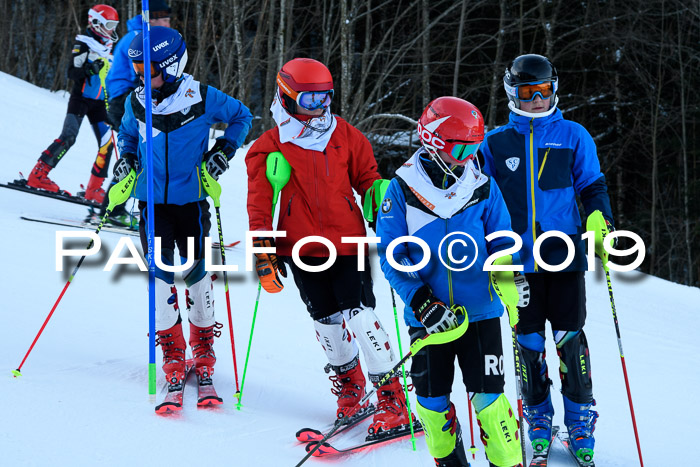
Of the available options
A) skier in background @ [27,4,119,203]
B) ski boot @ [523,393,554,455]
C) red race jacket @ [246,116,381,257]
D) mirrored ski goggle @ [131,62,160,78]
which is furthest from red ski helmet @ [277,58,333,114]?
skier in background @ [27,4,119,203]

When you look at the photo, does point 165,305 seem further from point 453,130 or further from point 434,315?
point 453,130

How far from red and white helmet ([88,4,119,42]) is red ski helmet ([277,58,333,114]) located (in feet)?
15.7

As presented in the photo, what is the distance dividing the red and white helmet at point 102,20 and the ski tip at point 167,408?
5.29 meters

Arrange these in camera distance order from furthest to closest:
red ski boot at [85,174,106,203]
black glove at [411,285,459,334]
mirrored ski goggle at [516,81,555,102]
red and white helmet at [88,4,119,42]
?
red ski boot at [85,174,106,203]
red and white helmet at [88,4,119,42]
mirrored ski goggle at [516,81,555,102]
black glove at [411,285,459,334]

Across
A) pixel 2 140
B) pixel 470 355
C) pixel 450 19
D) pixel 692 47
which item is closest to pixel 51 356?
pixel 470 355

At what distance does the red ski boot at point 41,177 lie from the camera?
28.5 feet

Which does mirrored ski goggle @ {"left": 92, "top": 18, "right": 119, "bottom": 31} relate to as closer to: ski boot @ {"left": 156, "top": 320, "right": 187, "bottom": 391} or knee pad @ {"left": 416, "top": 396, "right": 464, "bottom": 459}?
ski boot @ {"left": 156, "top": 320, "right": 187, "bottom": 391}

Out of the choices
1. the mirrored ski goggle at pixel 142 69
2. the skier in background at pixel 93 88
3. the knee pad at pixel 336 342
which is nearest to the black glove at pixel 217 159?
the mirrored ski goggle at pixel 142 69

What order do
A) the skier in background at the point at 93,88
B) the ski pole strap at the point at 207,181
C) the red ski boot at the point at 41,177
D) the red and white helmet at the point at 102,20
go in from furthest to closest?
the red ski boot at the point at 41,177 → the skier in background at the point at 93,88 → the red and white helmet at the point at 102,20 → the ski pole strap at the point at 207,181

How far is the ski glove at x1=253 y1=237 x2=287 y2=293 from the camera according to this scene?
12.5 feet

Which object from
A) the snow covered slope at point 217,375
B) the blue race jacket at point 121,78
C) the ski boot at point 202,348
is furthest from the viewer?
the blue race jacket at point 121,78

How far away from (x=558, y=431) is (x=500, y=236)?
62.7 inches

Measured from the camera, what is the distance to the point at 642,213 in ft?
66.6

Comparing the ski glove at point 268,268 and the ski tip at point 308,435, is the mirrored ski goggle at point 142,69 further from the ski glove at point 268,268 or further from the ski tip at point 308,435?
the ski tip at point 308,435
